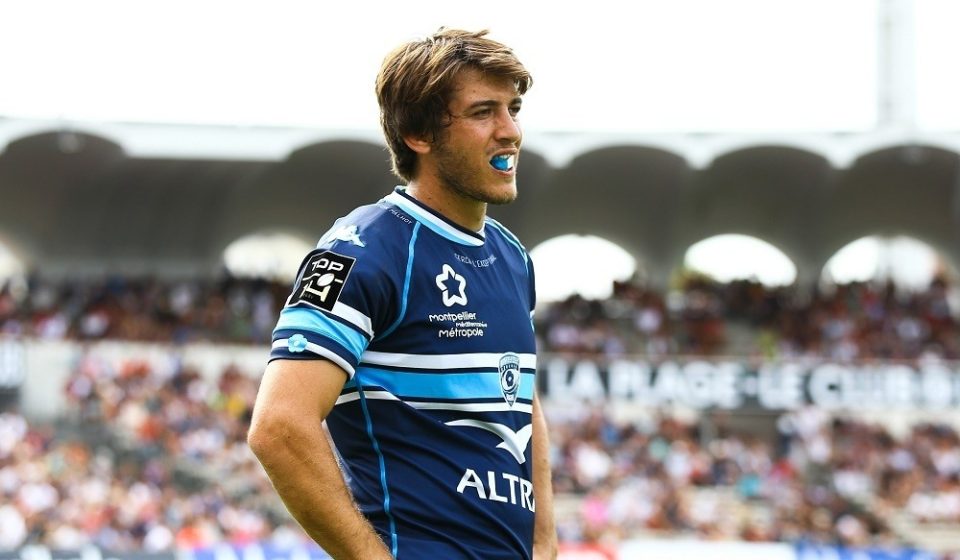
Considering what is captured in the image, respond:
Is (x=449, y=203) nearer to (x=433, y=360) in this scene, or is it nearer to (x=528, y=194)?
(x=433, y=360)

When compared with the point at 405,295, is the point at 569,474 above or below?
below

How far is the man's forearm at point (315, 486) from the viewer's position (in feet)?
7.00

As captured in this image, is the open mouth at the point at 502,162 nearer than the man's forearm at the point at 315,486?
No

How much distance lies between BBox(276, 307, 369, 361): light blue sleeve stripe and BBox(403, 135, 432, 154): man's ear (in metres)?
0.43

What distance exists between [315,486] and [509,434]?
43cm

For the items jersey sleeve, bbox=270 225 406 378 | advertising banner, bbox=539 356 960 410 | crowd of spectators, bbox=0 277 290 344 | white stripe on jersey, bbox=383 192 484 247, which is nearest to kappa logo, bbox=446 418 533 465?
jersey sleeve, bbox=270 225 406 378

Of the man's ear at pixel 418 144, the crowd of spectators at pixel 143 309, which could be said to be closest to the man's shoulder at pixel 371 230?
the man's ear at pixel 418 144

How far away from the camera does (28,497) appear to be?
1641cm

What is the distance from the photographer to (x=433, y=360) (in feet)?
7.61

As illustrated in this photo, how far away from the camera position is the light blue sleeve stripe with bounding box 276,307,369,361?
2168 mm

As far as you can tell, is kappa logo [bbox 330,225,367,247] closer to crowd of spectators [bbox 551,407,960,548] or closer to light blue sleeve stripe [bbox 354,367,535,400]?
light blue sleeve stripe [bbox 354,367,535,400]

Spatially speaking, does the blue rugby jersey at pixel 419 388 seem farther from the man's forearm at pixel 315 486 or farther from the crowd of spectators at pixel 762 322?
the crowd of spectators at pixel 762 322

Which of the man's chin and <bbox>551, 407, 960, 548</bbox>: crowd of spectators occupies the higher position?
the man's chin

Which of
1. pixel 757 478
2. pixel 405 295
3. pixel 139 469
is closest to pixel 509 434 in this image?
pixel 405 295
